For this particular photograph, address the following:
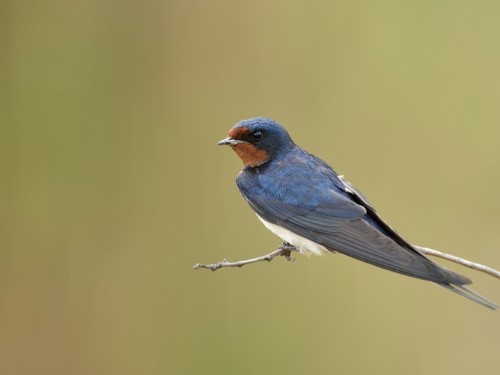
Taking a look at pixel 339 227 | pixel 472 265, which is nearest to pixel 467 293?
pixel 472 265

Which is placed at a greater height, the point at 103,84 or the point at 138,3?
the point at 138,3

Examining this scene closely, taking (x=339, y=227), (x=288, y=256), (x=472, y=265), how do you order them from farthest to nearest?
(x=288, y=256) → (x=339, y=227) → (x=472, y=265)

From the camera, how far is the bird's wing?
1428 millimetres

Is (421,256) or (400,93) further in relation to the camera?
(400,93)

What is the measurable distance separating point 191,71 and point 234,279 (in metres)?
0.61

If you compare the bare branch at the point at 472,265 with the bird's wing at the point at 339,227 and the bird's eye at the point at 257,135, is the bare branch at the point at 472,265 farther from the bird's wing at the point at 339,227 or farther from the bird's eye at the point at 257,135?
the bird's eye at the point at 257,135

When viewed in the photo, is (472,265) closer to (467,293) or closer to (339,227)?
(467,293)

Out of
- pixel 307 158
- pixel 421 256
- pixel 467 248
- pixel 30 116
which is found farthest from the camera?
pixel 30 116

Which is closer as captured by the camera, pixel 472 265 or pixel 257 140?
pixel 472 265

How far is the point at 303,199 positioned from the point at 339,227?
0.12 m

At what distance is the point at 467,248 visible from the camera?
223 centimetres

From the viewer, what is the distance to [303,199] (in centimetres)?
169

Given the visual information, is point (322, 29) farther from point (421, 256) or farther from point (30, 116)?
point (421, 256)

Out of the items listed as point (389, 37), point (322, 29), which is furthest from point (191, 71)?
point (389, 37)
